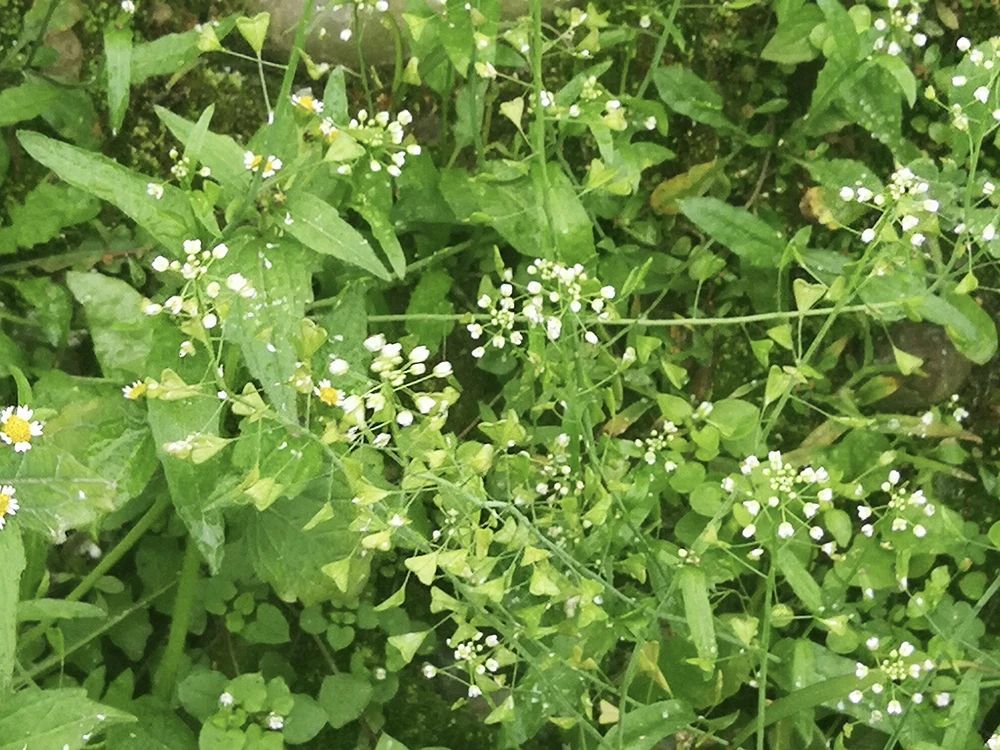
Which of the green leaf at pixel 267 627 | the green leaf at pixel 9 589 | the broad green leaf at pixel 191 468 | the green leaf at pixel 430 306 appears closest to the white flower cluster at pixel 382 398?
the broad green leaf at pixel 191 468

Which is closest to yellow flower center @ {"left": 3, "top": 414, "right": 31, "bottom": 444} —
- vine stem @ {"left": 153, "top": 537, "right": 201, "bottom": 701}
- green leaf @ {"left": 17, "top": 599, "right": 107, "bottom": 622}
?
green leaf @ {"left": 17, "top": 599, "right": 107, "bottom": 622}

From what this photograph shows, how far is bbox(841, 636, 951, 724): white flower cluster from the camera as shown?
2.04 metres

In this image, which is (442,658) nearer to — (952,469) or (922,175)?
(952,469)

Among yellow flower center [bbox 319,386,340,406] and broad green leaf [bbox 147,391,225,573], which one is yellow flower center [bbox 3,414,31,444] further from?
yellow flower center [bbox 319,386,340,406]

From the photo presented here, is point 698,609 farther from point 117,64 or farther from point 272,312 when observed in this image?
point 117,64

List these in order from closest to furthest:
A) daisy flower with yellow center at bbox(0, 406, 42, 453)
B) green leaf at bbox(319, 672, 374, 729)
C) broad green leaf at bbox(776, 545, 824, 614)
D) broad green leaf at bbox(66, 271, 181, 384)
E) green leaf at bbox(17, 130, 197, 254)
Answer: daisy flower with yellow center at bbox(0, 406, 42, 453) → green leaf at bbox(17, 130, 197, 254) → broad green leaf at bbox(66, 271, 181, 384) → broad green leaf at bbox(776, 545, 824, 614) → green leaf at bbox(319, 672, 374, 729)

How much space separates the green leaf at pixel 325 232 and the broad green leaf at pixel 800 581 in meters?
1.07

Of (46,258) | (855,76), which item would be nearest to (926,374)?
(855,76)

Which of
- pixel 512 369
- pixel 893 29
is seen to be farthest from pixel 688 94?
pixel 512 369

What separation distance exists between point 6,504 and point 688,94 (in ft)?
5.47

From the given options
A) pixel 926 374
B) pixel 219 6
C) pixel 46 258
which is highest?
pixel 219 6

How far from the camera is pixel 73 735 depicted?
5.81ft

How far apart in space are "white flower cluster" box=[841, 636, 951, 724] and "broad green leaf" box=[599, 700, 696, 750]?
344 mm

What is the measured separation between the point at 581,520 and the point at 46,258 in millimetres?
1295
